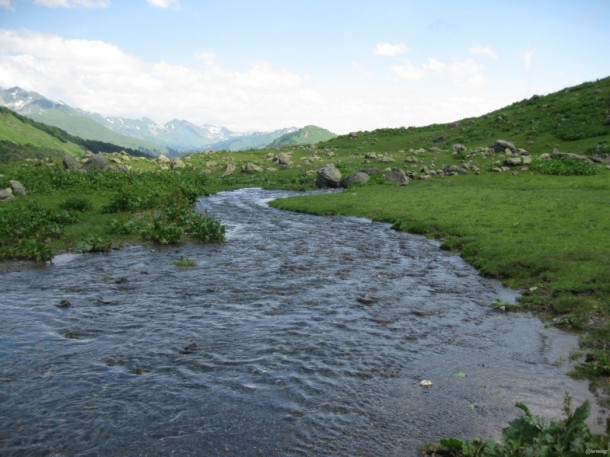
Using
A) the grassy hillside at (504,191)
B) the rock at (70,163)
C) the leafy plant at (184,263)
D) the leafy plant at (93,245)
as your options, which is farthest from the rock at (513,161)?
the rock at (70,163)

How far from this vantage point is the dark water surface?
8805 mm

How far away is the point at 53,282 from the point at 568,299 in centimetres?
2056

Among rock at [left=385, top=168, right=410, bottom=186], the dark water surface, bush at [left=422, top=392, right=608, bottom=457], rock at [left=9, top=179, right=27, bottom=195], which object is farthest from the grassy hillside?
bush at [left=422, top=392, right=608, bottom=457]

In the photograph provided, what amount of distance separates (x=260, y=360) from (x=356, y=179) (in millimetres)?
43004

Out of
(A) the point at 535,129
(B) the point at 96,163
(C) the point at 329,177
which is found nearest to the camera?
(C) the point at 329,177

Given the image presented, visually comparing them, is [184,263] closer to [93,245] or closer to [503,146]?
[93,245]

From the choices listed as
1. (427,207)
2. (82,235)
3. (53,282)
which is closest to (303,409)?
(53,282)

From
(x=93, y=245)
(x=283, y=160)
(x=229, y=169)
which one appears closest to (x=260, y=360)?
(x=93, y=245)

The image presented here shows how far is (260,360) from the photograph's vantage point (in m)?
11.9

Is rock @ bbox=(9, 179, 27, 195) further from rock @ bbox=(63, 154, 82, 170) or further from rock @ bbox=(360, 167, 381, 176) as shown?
rock @ bbox=(360, 167, 381, 176)

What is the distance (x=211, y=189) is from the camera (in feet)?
188

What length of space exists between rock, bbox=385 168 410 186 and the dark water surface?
1233 inches

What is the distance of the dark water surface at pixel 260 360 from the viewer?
880 centimetres

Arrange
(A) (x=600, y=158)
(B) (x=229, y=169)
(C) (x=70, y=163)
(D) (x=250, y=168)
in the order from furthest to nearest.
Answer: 1. (B) (x=229, y=169)
2. (D) (x=250, y=168)
3. (C) (x=70, y=163)
4. (A) (x=600, y=158)
